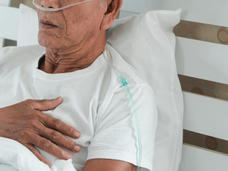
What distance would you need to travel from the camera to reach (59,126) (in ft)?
3.91

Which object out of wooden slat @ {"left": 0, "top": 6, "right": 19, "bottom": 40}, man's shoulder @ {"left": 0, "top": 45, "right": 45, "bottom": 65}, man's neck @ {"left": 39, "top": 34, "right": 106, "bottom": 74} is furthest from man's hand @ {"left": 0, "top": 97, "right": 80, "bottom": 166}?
wooden slat @ {"left": 0, "top": 6, "right": 19, "bottom": 40}

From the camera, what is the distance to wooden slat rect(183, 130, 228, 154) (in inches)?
55.7

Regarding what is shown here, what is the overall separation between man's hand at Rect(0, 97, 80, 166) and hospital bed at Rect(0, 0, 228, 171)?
479mm

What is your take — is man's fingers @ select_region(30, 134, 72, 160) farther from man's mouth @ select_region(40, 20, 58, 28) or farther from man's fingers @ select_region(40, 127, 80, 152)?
man's mouth @ select_region(40, 20, 58, 28)

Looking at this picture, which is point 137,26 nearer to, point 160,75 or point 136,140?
point 160,75

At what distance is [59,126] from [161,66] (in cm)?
43

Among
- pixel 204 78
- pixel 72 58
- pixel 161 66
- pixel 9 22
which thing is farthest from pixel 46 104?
pixel 9 22

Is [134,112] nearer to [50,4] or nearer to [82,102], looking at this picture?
[82,102]

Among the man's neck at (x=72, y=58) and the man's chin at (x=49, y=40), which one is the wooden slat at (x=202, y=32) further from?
the man's chin at (x=49, y=40)

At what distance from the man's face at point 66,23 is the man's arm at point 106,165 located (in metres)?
0.41

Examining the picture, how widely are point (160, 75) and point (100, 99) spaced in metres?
0.26

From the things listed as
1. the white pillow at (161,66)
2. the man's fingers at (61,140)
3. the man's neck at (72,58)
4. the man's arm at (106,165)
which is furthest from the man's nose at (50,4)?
the man's arm at (106,165)

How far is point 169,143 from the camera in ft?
4.32

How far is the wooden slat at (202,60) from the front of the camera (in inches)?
52.7
